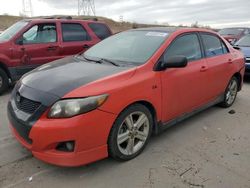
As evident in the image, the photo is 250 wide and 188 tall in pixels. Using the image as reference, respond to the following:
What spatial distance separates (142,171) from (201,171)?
69cm

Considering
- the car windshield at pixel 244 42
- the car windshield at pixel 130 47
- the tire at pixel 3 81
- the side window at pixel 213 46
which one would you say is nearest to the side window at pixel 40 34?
the tire at pixel 3 81

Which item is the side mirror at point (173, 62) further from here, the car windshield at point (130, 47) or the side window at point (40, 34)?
the side window at point (40, 34)

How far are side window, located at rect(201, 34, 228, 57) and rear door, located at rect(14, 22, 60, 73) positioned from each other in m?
3.89

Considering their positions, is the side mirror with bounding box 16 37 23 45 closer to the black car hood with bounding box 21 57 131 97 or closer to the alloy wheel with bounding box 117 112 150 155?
the black car hood with bounding box 21 57 131 97

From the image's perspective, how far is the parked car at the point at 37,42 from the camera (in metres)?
6.83

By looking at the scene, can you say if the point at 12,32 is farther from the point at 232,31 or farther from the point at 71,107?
the point at 232,31

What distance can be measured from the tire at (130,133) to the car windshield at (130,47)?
0.69 meters

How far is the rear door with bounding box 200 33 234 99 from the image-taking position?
5047 millimetres

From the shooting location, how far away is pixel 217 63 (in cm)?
521

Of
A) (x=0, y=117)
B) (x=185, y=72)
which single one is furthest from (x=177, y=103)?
(x=0, y=117)

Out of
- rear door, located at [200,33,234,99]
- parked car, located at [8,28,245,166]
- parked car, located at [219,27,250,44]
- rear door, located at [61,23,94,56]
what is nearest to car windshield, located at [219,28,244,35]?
parked car, located at [219,27,250,44]

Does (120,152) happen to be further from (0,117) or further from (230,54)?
(230,54)

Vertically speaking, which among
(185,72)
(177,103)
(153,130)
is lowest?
(153,130)

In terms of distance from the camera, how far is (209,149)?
4086 mm
